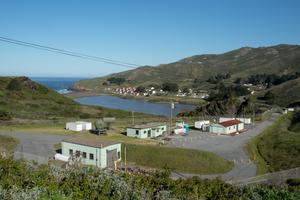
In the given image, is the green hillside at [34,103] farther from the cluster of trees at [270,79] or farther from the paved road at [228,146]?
the cluster of trees at [270,79]

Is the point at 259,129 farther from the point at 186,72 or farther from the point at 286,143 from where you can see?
the point at 186,72

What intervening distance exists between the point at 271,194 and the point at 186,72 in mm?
188156

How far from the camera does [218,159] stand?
26.3 m

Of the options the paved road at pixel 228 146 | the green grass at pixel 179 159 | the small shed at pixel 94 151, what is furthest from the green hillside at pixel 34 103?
the green grass at pixel 179 159

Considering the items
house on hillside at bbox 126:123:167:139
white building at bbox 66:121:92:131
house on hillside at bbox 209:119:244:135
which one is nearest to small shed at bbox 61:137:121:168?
house on hillside at bbox 126:123:167:139

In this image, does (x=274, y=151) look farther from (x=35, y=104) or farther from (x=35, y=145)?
(x=35, y=104)

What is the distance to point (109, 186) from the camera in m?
9.16

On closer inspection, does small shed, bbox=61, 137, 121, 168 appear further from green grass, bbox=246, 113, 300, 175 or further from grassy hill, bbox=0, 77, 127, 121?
grassy hill, bbox=0, 77, 127, 121

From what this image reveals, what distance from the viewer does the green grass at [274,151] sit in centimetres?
2630

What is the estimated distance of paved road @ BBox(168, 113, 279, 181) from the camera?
23.8m

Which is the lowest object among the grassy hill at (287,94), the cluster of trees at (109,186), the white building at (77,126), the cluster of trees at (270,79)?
the white building at (77,126)

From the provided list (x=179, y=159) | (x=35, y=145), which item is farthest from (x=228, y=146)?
(x=35, y=145)

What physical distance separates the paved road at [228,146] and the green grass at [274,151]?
0.75 meters

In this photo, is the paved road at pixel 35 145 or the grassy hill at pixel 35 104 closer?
the paved road at pixel 35 145
